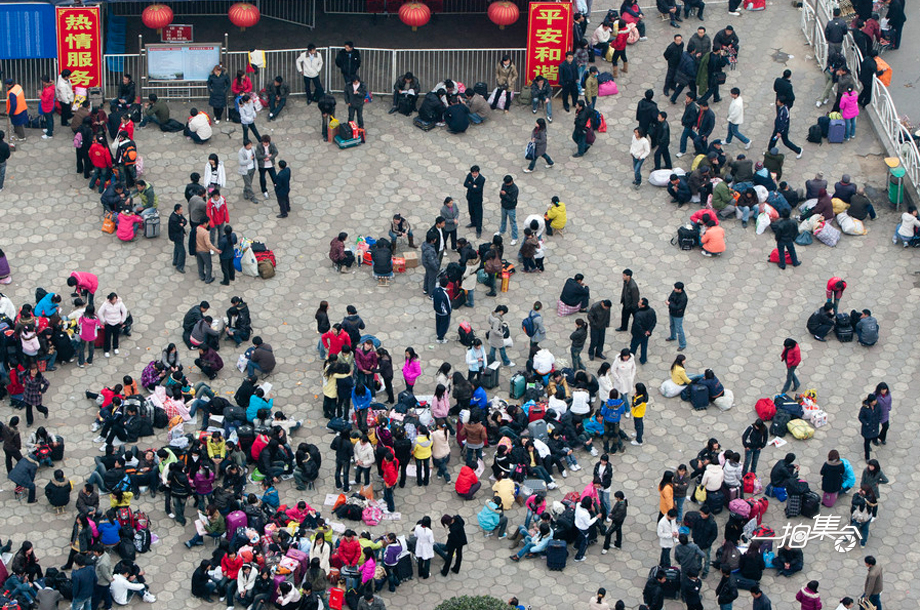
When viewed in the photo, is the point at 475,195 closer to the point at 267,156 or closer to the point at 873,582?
the point at 267,156

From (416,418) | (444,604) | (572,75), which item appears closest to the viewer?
(444,604)

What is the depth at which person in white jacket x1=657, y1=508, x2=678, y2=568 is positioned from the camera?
33219 mm

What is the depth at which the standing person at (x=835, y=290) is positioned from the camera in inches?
1534

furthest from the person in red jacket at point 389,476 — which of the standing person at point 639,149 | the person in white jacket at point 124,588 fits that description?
the standing person at point 639,149

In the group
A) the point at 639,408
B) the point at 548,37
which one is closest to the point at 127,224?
the point at 548,37

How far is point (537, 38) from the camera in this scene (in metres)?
45.7

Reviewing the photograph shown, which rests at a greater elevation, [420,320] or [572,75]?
[572,75]

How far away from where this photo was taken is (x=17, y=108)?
43750 millimetres

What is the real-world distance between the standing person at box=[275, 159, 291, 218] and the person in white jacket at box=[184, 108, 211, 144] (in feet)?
9.33

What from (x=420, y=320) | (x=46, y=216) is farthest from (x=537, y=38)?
(x=46, y=216)

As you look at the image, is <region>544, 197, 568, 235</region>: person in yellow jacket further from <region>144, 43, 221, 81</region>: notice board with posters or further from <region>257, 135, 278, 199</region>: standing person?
<region>144, 43, 221, 81</region>: notice board with posters

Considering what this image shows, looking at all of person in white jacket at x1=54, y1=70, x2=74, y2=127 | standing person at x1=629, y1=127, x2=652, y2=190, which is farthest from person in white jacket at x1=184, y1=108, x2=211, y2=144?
standing person at x1=629, y1=127, x2=652, y2=190

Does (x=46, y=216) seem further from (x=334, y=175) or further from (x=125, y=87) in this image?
(x=334, y=175)

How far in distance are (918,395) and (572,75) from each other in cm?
1273
